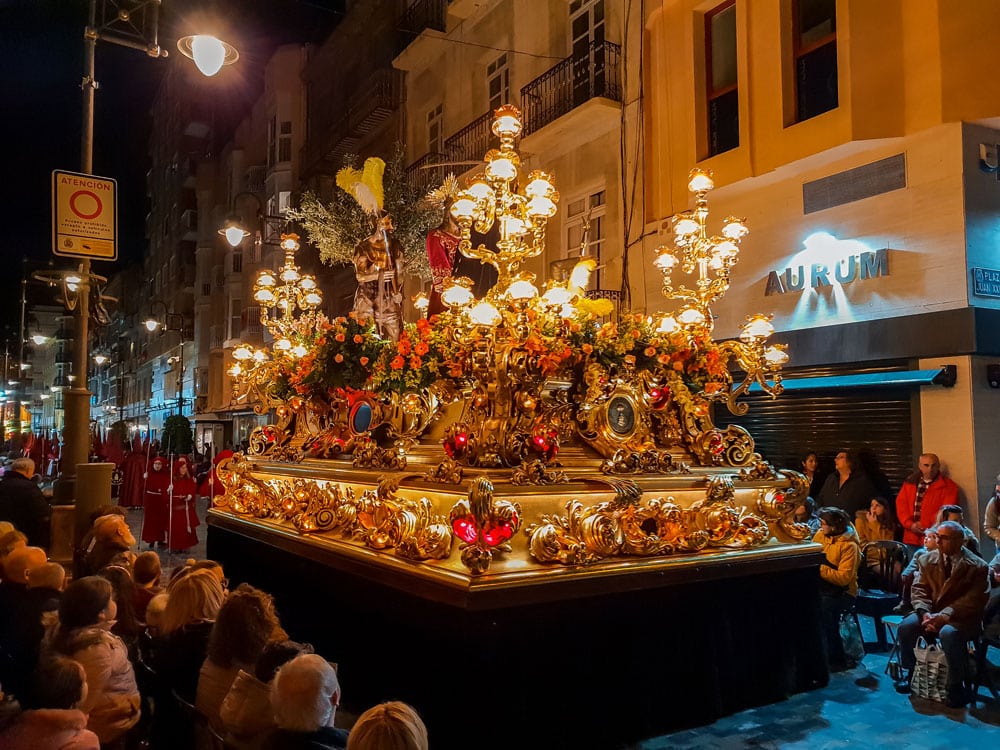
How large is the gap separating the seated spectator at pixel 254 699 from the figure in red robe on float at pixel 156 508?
415 inches

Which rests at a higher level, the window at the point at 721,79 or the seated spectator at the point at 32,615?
the window at the point at 721,79

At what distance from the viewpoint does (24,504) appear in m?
8.34

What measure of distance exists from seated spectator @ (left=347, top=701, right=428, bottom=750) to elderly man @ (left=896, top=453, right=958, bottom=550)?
7.32 meters

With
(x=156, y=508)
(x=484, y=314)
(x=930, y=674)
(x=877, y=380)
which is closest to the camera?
(x=484, y=314)

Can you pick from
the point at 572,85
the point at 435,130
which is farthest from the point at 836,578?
the point at 435,130

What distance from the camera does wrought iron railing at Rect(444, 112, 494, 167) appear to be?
15773 mm

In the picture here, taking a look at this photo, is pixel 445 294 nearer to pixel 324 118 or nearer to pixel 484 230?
pixel 484 230

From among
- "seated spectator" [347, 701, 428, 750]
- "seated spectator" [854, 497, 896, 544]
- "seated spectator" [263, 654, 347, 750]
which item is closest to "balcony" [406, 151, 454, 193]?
"seated spectator" [854, 497, 896, 544]

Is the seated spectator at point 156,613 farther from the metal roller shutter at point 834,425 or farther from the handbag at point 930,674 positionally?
the metal roller shutter at point 834,425

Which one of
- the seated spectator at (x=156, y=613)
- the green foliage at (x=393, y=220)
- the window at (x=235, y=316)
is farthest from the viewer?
the window at (x=235, y=316)

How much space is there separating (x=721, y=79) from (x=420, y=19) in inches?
378

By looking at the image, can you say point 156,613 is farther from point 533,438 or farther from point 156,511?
point 156,511

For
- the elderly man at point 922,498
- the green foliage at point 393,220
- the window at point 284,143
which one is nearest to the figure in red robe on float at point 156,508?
the green foliage at point 393,220

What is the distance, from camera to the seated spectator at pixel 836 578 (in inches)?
243
